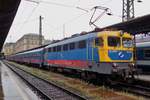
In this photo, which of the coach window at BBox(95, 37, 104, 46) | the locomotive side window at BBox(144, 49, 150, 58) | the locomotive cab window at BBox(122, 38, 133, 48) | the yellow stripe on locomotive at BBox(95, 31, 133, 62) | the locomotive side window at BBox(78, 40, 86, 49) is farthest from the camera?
the locomotive side window at BBox(144, 49, 150, 58)

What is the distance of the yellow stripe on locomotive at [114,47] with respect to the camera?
1692 cm

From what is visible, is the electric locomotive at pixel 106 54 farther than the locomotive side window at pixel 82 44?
No

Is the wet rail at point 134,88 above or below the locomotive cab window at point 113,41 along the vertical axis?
below

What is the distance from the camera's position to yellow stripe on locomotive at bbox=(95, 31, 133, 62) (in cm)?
1692

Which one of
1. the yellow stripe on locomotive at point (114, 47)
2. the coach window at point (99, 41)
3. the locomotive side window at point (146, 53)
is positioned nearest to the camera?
the yellow stripe on locomotive at point (114, 47)

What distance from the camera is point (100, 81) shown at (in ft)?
60.7

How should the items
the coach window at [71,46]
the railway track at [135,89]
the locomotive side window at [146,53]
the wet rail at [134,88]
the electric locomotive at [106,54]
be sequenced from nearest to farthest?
the railway track at [135,89], the wet rail at [134,88], the electric locomotive at [106,54], the coach window at [71,46], the locomotive side window at [146,53]

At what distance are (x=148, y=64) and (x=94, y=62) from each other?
34.9 ft

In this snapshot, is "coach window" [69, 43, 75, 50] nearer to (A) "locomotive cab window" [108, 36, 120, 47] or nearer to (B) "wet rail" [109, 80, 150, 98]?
(B) "wet rail" [109, 80, 150, 98]

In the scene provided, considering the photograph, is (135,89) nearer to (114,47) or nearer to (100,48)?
(114,47)

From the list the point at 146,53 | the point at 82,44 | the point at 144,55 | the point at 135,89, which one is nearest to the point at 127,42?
the point at 135,89

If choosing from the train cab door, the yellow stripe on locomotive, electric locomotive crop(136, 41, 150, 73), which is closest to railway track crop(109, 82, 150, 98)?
the yellow stripe on locomotive

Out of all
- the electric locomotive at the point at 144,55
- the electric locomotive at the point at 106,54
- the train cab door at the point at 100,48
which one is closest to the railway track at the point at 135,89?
the electric locomotive at the point at 106,54

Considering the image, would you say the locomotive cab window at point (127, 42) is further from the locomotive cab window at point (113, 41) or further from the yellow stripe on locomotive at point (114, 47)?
the locomotive cab window at point (113, 41)
